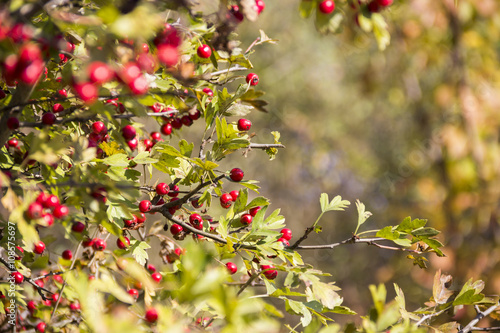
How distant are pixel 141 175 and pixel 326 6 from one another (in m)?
0.63

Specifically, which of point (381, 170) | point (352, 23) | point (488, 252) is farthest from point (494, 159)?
point (381, 170)

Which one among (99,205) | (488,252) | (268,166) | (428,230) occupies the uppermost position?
(99,205)

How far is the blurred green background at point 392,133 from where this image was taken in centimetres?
316

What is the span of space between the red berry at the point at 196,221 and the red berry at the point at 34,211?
0.44 meters

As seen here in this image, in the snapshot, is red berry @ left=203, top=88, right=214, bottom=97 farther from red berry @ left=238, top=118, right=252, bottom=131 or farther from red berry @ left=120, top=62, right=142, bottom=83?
red berry @ left=120, top=62, right=142, bottom=83

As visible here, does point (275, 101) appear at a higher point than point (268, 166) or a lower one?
higher

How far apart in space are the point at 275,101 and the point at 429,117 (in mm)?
3273

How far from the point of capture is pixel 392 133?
7578mm

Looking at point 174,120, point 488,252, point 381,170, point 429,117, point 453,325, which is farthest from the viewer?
point 381,170

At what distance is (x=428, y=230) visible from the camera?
3.47 ft

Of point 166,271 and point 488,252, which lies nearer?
point 166,271

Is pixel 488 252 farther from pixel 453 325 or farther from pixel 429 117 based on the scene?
pixel 453 325

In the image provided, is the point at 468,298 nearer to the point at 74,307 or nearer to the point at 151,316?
the point at 151,316

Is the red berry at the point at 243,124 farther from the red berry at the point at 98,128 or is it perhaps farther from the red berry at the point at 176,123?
the red berry at the point at 98,128
